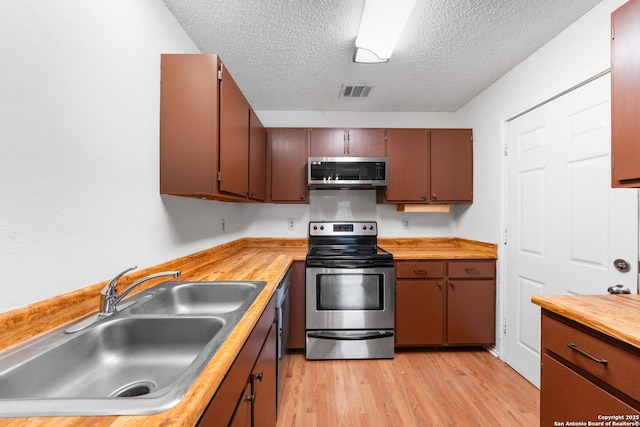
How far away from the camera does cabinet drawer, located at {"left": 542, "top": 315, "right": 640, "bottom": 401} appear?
0.81m

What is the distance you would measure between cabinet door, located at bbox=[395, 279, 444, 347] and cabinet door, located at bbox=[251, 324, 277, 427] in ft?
4.46

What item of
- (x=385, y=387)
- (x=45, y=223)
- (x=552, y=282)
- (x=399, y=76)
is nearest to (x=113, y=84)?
(x=45, y=223)

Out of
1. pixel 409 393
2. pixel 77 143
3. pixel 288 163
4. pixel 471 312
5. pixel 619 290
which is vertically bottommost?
pixel 409 393

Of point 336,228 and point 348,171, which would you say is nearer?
point 348,171

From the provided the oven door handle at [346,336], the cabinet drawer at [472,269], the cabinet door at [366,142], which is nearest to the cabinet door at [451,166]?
the cabinet door at [366,142]

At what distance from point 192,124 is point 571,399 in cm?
207

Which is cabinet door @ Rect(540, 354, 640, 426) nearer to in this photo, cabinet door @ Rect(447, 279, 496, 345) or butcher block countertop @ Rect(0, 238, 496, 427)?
butcher block countertop @ Rect(0, 238, 496, 427)

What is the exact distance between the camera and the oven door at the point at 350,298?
2.34 metres

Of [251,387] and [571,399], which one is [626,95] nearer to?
[571,399]

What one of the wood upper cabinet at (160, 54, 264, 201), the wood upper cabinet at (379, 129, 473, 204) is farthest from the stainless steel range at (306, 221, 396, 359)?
the wood upper cabinet at (160, 54, 264, 201)

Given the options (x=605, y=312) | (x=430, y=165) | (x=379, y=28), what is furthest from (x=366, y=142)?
(x=605, y=312)

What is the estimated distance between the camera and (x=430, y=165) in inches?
109

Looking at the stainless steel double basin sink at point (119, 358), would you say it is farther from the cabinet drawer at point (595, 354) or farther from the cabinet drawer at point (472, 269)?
the cabinet drawer at point (472, 269)

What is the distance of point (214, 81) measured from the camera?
1429mm
